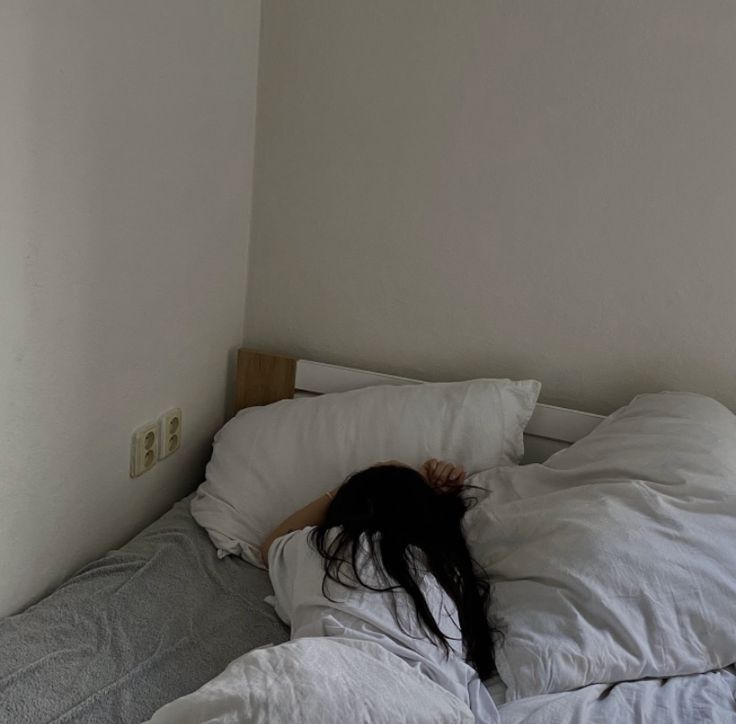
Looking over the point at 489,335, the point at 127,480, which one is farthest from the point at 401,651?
the point at 489,335

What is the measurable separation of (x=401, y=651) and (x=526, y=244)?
2.98ft

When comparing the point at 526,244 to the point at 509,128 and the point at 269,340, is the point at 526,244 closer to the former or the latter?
the point at 509,128

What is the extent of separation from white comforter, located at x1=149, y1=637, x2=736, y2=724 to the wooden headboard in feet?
1.92

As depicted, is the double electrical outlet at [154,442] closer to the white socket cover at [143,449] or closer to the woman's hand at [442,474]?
the white socket cover at [143,449]

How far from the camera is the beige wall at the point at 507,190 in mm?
1583

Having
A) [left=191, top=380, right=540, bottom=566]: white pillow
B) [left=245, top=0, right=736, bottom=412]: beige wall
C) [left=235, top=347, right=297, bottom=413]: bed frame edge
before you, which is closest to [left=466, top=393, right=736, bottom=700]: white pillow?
[left=191, top=380, right=540, bottom=566]: white pillow

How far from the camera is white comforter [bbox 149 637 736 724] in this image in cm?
91

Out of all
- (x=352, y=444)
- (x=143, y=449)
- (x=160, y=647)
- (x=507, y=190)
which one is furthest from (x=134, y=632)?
(x=507, y=190)

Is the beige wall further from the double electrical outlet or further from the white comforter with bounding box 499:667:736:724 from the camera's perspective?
the white comforter with bounding box 499:667:736:724

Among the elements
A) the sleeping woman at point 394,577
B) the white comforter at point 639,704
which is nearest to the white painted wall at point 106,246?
the sleeping woman at point 394,577

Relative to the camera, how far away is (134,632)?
4.24 ft

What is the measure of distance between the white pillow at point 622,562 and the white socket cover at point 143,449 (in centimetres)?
64

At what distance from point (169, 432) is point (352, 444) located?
1.25ft

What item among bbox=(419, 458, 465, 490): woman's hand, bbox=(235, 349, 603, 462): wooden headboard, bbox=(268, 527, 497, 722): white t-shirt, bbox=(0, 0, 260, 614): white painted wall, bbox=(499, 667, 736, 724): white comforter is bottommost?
bbox=(499, 667, 736, 724): white comforter
